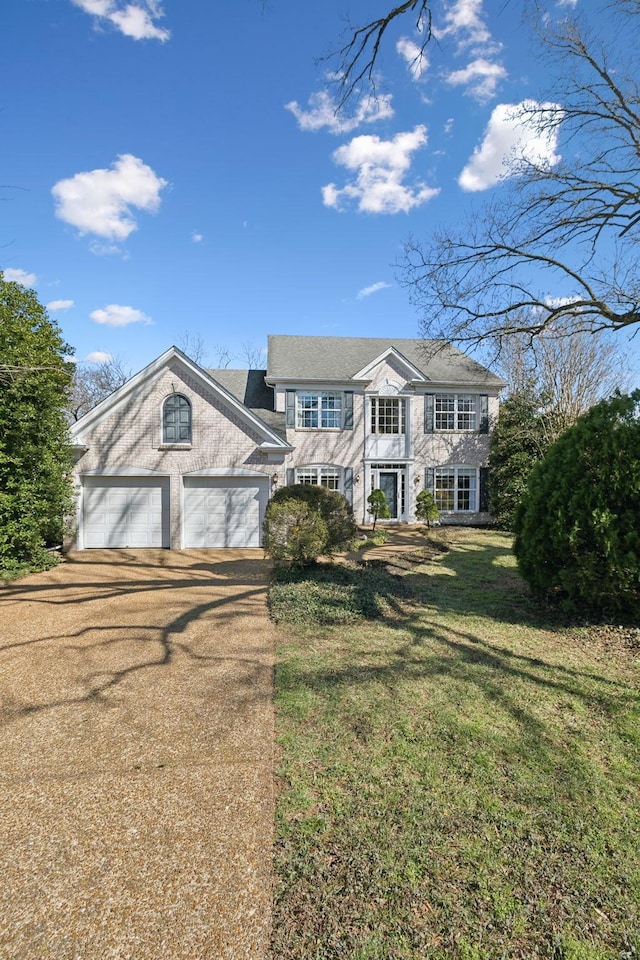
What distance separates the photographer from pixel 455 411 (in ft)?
64.2

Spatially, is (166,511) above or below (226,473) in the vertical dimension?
below

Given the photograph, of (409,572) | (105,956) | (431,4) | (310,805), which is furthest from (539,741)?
(431,4)

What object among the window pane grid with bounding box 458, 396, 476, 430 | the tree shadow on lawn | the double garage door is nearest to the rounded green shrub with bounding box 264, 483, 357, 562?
the tree shadow on lawn

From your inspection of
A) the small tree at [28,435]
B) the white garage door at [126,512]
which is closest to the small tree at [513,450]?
the white garage door at [126,512]

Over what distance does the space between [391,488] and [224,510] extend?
312 inches

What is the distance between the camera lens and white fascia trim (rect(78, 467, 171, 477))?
13.6 m

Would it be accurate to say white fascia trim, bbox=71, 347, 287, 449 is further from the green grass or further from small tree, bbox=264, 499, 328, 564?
the green grass

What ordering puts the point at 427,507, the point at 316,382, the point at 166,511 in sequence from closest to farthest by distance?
the point at 166,511, the point at 427,507, the point at 316,382

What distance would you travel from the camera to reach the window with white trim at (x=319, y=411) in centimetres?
1824

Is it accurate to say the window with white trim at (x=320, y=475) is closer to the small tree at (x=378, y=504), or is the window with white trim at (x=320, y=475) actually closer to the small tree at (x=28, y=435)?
the small tree at (x=378, y=504)

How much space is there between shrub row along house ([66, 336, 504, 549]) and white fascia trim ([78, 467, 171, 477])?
0.10 feet

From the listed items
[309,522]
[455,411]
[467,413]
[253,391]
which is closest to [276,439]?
[309,522]

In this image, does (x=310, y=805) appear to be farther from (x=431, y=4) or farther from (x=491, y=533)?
(x=491, y=533)

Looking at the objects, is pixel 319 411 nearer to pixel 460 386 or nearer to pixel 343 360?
pixel 343 360
